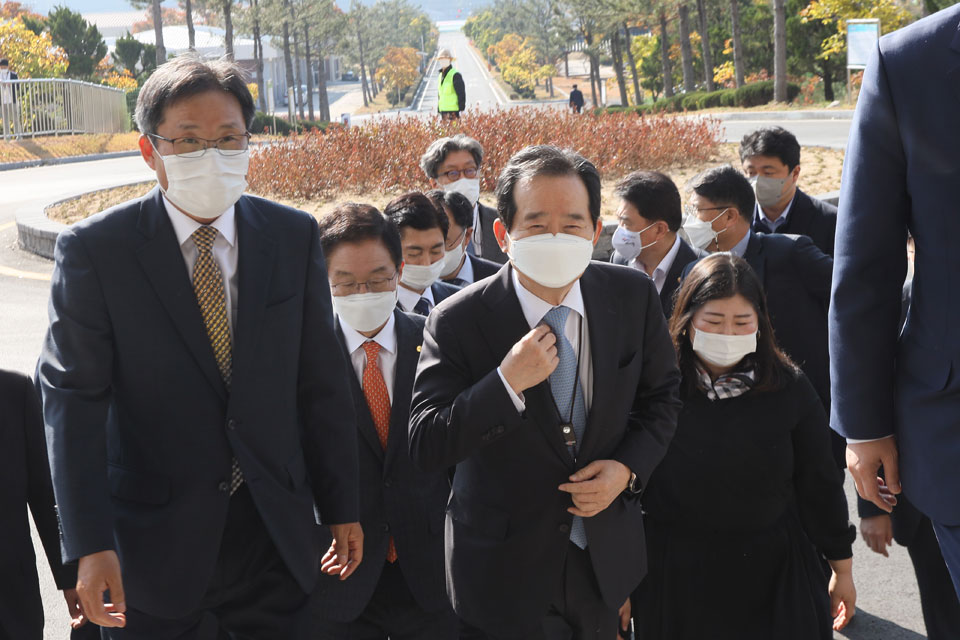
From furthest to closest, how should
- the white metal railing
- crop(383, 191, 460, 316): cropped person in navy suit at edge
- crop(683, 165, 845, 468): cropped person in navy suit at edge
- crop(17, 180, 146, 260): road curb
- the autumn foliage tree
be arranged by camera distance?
1. the autumn foliage tree
2. the white metal railing
3. crop(17, 180, 146, 260): road curb
4. crop(683, 165, 845, 468): cropped person in navy suit at edge
5. crop(383, 191, 460, 316): cropped person in navy suit at edge

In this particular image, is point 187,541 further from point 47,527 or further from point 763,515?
point 763,515

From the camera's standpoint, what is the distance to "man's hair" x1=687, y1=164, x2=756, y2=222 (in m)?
4.86

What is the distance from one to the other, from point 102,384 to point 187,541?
43cm

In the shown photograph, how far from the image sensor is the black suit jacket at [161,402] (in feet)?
8.01

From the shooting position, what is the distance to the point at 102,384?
Answer: 2.47 metres

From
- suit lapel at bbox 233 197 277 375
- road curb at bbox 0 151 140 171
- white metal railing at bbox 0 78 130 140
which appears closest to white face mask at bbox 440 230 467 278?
suit lapel at bbox 233 197 277 375

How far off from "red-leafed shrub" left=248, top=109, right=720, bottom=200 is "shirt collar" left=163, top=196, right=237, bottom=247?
10.4 meters

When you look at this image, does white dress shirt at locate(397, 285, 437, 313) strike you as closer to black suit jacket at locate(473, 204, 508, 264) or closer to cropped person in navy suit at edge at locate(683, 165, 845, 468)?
cropped person in navy suit at edge at locate(683, 165, 845, 468)

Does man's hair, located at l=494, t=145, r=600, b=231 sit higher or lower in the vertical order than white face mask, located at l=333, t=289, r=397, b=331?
higher

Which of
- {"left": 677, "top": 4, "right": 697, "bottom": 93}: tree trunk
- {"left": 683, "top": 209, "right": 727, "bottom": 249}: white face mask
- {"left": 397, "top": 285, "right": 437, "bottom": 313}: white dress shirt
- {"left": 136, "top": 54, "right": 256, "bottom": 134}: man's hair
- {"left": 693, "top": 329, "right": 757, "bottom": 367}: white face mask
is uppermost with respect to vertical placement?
{"left": 677, "top": 4, "right": 697, "bottom": 93}: tree trunk

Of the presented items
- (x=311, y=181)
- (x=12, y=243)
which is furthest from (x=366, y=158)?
(x=12, y=243)

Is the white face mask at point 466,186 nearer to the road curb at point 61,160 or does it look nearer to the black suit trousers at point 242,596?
the black suit trousers at point 242,596

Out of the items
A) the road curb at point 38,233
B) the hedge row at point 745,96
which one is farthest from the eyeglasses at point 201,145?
the hedge row at point 745,96

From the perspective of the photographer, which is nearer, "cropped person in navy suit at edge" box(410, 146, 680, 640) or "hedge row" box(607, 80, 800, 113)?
"cropped person in navy suit at edge" box(410, 146, 680, 640)
